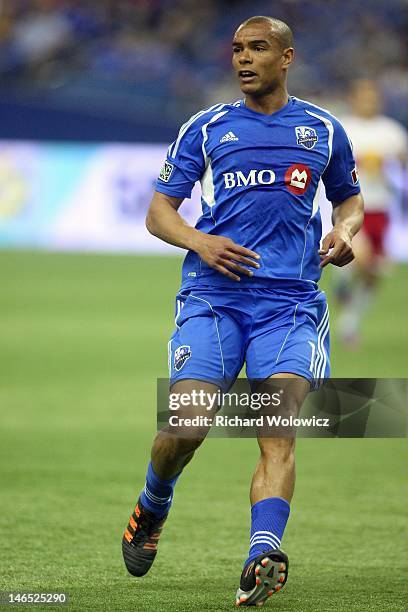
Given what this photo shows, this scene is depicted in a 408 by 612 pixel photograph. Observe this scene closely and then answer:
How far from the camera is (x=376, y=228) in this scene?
1479 centimetres

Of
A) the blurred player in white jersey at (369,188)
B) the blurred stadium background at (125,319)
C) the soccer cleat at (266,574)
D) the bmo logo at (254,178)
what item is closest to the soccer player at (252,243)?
the bmo logo at (254,178)

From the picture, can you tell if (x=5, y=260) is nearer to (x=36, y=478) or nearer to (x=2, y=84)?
(x=2, y=84)

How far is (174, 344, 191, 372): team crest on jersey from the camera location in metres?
5.04

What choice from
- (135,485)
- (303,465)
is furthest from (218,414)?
(303,465)

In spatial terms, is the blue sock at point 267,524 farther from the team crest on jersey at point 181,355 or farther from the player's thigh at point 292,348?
the team crest on jersey at point 181,355

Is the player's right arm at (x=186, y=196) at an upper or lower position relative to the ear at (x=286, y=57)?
lower

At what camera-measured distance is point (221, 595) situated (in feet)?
16.5

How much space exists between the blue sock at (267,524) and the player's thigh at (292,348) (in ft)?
1.70

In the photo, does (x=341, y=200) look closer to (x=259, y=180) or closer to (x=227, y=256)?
(x=259, y=180)

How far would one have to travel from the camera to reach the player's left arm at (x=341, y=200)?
523cm

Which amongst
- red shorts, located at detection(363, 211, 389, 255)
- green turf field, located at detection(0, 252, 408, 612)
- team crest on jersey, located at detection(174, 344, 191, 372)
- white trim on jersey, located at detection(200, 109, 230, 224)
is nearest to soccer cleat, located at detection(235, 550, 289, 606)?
green turf field, located at detection(0, 252, 408, 612)

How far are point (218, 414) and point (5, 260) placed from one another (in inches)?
634

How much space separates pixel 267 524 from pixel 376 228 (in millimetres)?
10389

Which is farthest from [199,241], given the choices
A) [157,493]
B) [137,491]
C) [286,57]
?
[137,491]
